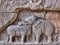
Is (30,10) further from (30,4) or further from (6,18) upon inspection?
(6,18)

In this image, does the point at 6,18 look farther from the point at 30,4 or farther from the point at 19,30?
the point at 30,4

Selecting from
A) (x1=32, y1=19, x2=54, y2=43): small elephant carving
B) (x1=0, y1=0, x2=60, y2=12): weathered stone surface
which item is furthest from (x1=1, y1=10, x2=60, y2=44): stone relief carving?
Answer: (x1=0, y1=0, x2=60, y2=12): weathered stone surface

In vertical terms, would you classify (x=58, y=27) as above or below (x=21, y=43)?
above

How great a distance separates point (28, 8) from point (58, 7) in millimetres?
396

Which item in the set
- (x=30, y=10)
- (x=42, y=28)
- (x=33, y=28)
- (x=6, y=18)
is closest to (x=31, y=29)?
(x=33, y=28)

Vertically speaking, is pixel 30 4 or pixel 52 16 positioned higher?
pixel 30 4

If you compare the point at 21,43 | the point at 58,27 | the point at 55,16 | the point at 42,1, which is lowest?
the point at 21,43

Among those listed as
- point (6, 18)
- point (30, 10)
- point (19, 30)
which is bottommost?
point (19, 30)

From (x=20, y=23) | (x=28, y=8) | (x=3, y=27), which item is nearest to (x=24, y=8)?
(x=28, y=8)

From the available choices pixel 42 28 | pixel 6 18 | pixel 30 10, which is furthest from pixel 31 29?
pixel 6 18

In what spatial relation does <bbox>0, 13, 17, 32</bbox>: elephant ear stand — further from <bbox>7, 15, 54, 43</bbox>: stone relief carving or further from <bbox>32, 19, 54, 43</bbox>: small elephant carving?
<bbox>32, 19, 54, 43</bbox>: small elephant carving

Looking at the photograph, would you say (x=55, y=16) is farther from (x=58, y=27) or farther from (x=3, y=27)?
(x=3, y=27)

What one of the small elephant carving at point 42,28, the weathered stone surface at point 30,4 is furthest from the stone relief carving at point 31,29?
the weathered stone surface at point 30,4

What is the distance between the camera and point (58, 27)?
2445 mm
